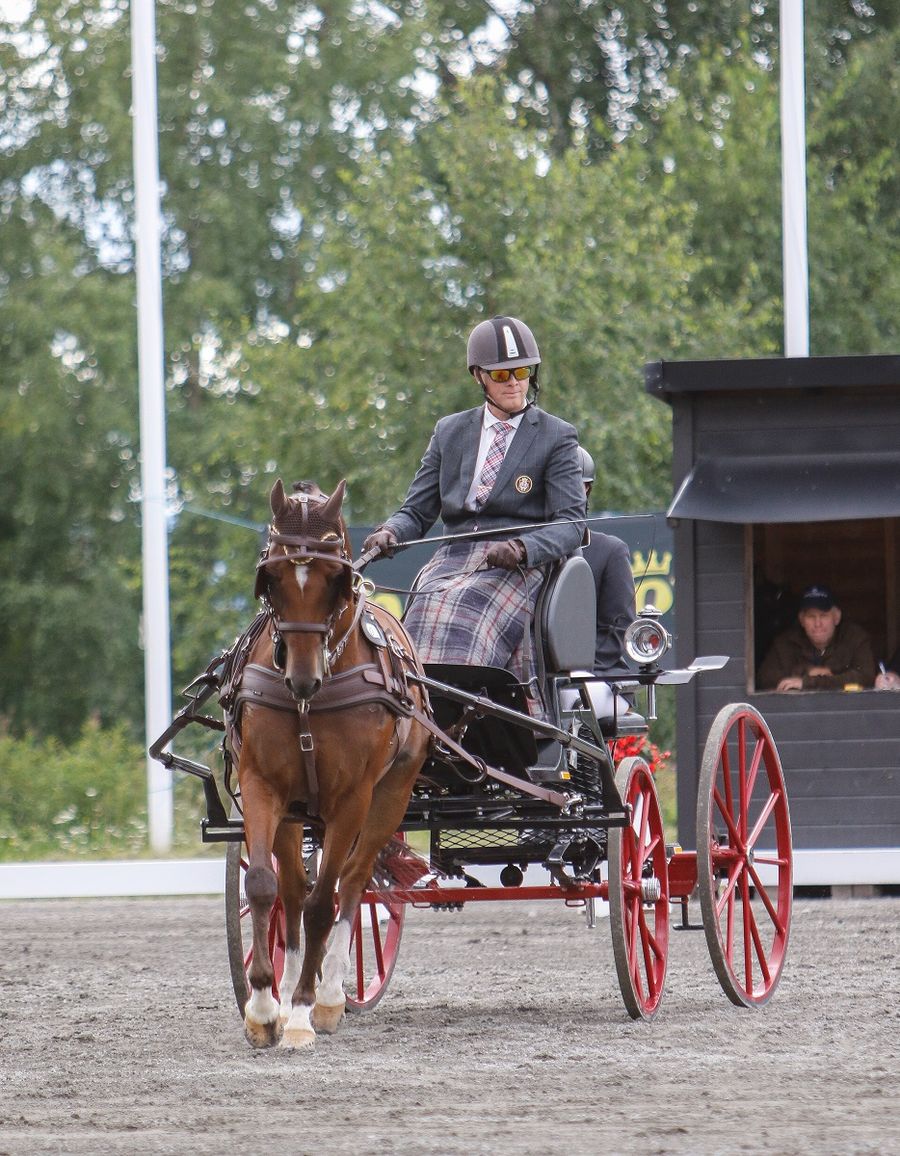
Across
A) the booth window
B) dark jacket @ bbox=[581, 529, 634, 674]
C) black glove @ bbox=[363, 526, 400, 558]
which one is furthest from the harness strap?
the booth window

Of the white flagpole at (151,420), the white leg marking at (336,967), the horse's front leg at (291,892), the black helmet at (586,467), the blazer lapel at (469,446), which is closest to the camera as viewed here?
the white leg marking at (336,967)

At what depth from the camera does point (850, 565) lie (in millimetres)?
13438

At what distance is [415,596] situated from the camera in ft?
23.5

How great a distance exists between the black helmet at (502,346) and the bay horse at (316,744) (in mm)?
1142

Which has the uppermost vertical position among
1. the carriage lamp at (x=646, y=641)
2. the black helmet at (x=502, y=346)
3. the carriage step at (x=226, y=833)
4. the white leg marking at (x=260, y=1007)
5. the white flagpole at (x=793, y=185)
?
the white flagpole at (x=793, y=185)

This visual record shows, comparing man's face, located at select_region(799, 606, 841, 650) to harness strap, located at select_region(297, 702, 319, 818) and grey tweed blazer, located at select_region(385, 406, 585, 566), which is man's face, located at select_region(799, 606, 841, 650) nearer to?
grey tweed blazer, located at select_region(385, 406, 585, 566)

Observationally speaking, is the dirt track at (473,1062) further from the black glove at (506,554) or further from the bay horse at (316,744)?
the black glove at (506,554)

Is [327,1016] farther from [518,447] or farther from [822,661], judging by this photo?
[822,661]

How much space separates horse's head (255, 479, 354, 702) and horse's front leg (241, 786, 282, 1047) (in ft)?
1.26

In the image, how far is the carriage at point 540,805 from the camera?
21.5ft

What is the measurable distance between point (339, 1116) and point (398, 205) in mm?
16655

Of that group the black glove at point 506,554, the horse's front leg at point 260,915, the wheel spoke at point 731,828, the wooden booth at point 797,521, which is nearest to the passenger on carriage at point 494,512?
the black glove at point 506,554

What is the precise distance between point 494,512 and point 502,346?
0.56 m

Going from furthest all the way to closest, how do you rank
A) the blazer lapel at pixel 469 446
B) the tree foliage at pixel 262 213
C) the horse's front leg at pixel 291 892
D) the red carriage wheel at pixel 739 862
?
the tree foliage at pixel 262 213 → the blazer lapel at pixel 469 446 → the red carriage wheel at pixel 739 862 → the horse's front leg at pixel 291 892
